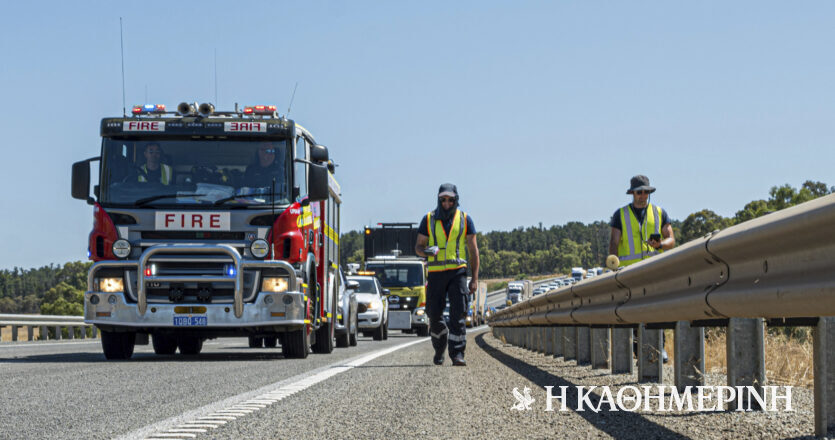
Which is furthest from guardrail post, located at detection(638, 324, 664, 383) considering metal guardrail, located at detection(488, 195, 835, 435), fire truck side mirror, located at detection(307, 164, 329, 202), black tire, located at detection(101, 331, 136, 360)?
black tire, located at detection(101, 331, 136, 360)

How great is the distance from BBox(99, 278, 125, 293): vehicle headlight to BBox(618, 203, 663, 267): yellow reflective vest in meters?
5.79

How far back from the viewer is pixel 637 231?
1003 cm

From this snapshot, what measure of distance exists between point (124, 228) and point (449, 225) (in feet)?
12.6

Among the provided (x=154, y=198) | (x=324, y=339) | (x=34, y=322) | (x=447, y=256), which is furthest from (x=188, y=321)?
(x=34, y=322)

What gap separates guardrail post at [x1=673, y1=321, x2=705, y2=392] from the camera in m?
6.47

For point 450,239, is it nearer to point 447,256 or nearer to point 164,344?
point 447,256

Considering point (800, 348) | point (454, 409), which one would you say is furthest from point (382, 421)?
point (800, 348)

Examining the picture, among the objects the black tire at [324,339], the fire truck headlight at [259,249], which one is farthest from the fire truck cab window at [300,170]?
the black tire at [324,339]

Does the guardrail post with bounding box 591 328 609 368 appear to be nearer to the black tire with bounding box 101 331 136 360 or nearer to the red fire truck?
the red fire truck

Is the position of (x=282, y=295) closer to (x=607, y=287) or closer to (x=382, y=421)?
(x=607, y=287)

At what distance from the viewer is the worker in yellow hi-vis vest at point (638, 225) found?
9.98m

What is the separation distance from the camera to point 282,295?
39.3ft

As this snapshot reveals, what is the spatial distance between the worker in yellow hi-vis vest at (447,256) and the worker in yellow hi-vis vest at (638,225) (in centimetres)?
170

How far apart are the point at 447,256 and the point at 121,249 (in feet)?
12.5
